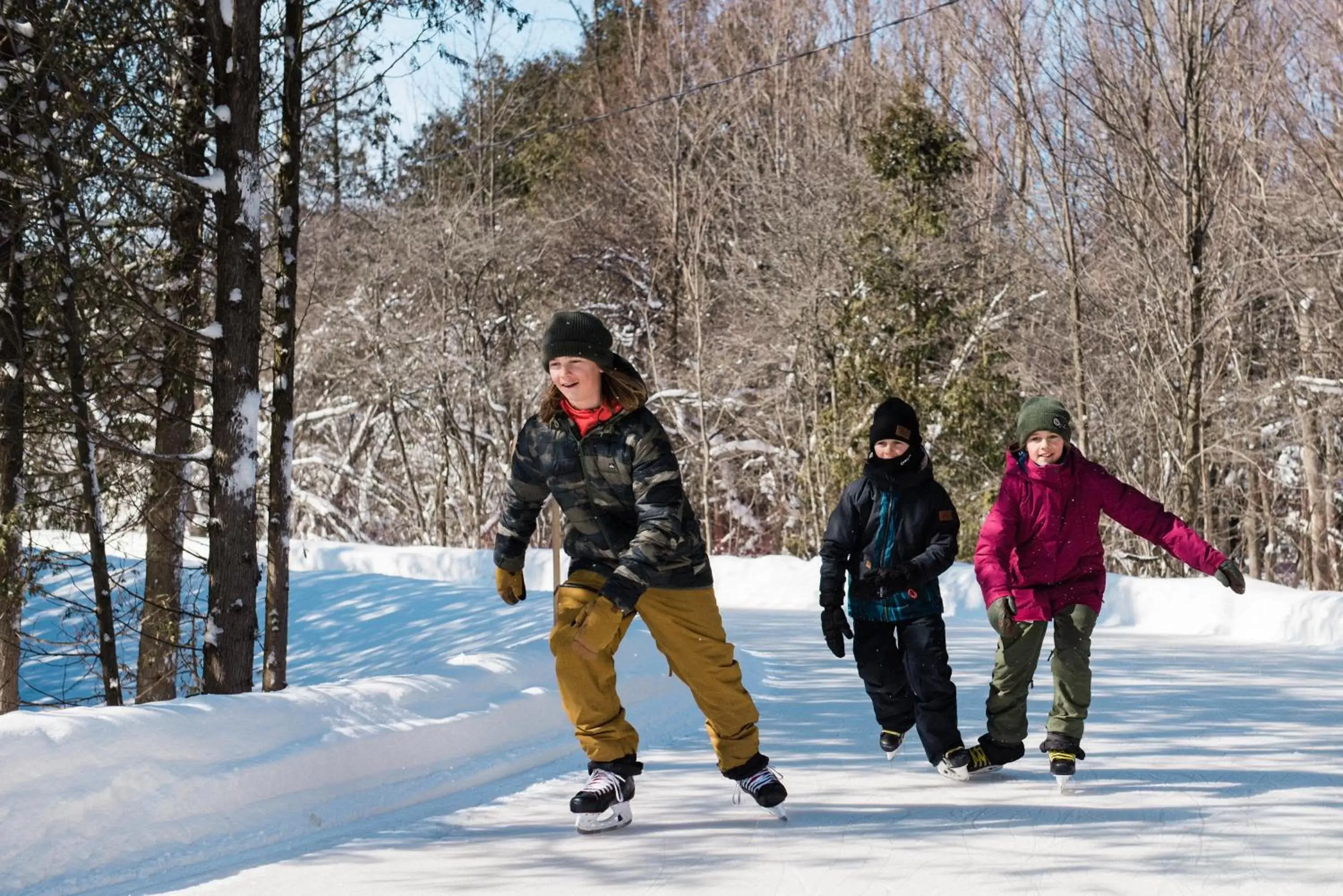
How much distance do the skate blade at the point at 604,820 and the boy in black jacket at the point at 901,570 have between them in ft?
3.72

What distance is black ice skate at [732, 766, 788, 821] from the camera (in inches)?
199

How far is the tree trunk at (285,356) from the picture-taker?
31.6 ft

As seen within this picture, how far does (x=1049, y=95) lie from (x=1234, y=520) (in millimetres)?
12388

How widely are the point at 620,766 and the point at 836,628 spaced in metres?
1.12

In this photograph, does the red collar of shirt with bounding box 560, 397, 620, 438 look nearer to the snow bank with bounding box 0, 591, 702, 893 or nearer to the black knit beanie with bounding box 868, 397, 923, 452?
the black knit beanie with bounding box 868, 397, 923, 452

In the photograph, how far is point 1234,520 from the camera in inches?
1266

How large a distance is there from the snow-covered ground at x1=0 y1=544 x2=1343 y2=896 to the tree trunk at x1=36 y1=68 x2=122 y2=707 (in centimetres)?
388

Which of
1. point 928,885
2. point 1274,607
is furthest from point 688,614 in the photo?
point 1274,607

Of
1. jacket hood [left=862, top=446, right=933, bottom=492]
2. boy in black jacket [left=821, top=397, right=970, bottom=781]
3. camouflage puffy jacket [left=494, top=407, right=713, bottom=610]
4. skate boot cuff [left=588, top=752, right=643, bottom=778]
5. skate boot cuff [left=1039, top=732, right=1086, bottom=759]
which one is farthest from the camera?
jacket hood [left=862, top=446, right=933, bottom=492]

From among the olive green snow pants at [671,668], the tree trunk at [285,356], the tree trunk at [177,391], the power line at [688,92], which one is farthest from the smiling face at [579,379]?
the power line at [688,92]

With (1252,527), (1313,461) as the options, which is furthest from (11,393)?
(1252,527)

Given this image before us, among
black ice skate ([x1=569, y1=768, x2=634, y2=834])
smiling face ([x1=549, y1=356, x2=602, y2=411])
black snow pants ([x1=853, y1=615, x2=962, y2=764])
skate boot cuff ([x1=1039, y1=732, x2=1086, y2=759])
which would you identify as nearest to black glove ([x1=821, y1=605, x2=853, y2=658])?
black snow pants ([x1=853, y1=615, x2=962, y2=764])

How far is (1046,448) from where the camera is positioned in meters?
5.67

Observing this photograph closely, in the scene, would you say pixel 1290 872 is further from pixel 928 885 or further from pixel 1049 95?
pixel 1049 95
